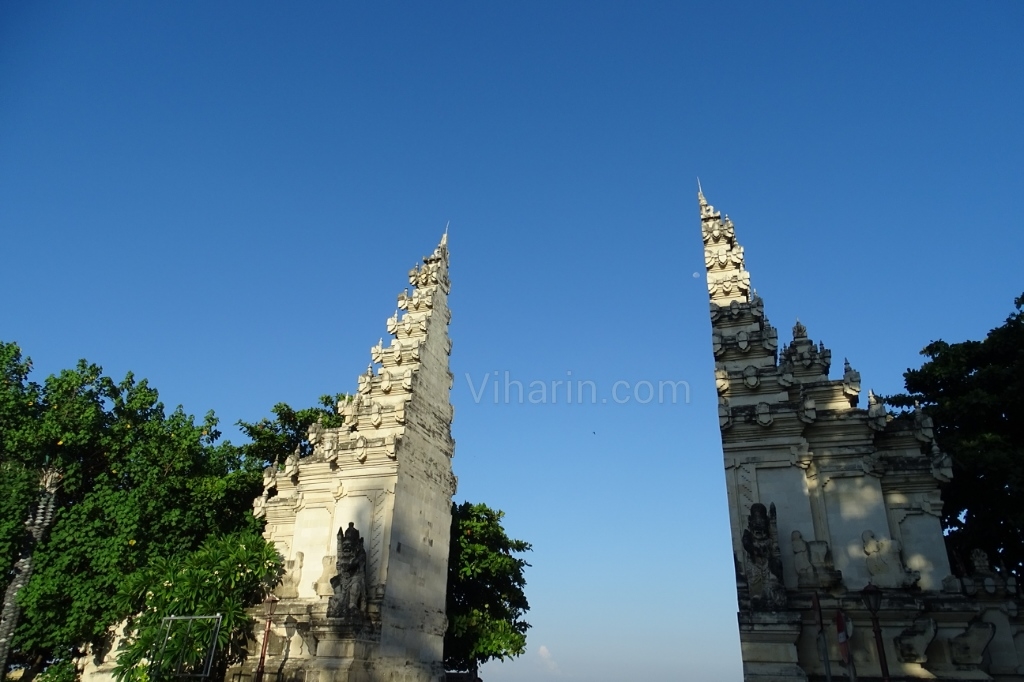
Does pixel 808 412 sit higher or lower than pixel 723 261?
lower

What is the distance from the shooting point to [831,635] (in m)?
16.0

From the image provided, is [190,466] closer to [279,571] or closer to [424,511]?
[279,571]

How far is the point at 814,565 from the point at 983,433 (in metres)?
9.51

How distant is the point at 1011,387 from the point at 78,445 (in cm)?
3184

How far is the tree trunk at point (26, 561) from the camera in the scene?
22469 mm

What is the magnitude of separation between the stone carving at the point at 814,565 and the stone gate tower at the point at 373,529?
11.4 m

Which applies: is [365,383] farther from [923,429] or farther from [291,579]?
[923,429]

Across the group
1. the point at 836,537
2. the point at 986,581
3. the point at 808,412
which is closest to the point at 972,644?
the point at 986,581

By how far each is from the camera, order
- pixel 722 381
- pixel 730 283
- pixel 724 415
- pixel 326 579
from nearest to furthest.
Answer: pixel 724 415 < pixel 722 381 < pixel 326 579 < pixel 730 283

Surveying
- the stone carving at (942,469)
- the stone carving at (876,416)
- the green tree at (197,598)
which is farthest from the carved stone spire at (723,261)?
the green tree at (197,598)

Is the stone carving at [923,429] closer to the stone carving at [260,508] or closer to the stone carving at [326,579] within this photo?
the stone carving at [326,579]

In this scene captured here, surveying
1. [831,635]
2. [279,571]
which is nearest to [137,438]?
[279,571]

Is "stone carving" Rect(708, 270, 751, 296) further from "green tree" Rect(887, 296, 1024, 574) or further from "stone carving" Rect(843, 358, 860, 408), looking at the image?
"green tree" Rect(887, 296, 1024, 574)

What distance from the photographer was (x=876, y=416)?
18.3m
